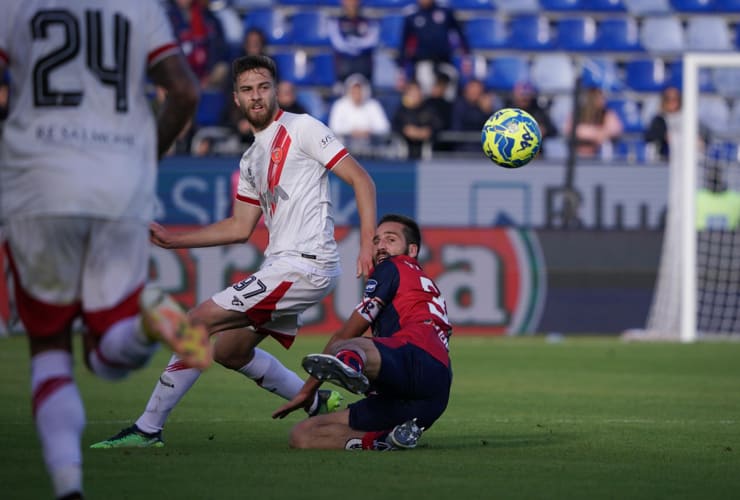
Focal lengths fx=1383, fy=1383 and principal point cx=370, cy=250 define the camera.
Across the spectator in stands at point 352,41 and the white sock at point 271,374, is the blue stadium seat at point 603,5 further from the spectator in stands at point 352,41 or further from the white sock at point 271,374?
the white sock at point 271,374

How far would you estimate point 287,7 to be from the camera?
2344 centimetres

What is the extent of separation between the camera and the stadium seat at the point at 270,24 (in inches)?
896

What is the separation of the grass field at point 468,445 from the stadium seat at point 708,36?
1190 centimetres

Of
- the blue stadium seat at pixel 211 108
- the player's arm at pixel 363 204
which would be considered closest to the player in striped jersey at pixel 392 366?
the player's arm at pixel 363 204

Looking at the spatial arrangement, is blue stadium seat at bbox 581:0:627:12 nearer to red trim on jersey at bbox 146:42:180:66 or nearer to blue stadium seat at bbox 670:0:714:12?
blue stadium seat at bbox 670:0:714:12

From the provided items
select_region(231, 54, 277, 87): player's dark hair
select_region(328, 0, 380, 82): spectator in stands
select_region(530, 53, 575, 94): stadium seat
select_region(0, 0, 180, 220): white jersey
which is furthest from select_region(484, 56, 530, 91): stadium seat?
select_region(0, 0, 180, 220): white jersey

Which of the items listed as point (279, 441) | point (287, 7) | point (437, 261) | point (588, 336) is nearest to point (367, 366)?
point (279, 441)

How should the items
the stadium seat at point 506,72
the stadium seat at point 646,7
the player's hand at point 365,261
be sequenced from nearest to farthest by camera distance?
the player's hand at point 365,261 → the stadium seat at point 506,72 → the stadium seat at point 646,7

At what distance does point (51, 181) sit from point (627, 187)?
14.6m

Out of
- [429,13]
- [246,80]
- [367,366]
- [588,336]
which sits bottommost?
[588,336]

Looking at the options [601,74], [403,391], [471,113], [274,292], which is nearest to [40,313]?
[403,391]

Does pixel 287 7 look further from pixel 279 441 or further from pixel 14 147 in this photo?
pixel 14 147

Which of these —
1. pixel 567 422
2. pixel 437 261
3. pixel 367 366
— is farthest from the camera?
A: pixel 437 261

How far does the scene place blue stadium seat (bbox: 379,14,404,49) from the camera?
23.3m
